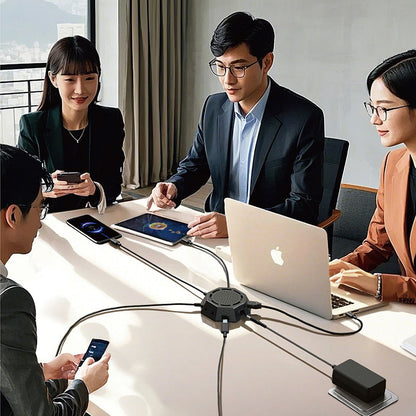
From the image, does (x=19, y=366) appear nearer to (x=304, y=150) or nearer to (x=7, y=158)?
(x=7, y=158)

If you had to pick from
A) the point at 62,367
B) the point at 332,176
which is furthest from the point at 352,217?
the point at 62,367

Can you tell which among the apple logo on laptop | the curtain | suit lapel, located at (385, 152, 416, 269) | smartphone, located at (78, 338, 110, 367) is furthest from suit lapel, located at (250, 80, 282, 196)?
the curtain

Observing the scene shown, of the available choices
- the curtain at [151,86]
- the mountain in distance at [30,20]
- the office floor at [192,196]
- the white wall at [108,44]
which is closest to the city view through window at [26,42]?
the mountain in distance at [30,20]

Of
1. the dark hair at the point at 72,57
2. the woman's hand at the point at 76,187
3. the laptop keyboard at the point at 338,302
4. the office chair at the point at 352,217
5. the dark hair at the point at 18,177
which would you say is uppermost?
the dark hair at the point at 72,57

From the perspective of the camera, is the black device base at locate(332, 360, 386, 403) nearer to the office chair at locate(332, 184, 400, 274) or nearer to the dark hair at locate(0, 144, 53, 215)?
the dark hair at locate(0, 144, 53, 215)

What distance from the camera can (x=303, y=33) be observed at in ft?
15.2

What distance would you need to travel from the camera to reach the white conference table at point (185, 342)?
52.4 inches

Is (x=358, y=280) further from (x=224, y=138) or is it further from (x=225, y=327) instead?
(x=224, y=138)

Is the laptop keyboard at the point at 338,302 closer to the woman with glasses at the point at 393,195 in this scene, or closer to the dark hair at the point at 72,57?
the woman with glasses at the point at 393,195

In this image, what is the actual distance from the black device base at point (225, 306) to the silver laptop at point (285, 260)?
108 mm

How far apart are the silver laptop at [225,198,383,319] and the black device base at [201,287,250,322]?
0.11 meters

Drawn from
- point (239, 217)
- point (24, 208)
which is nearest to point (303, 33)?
point (239, 217)

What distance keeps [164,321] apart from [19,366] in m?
0.54

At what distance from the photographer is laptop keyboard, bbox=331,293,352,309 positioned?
1714 mm
